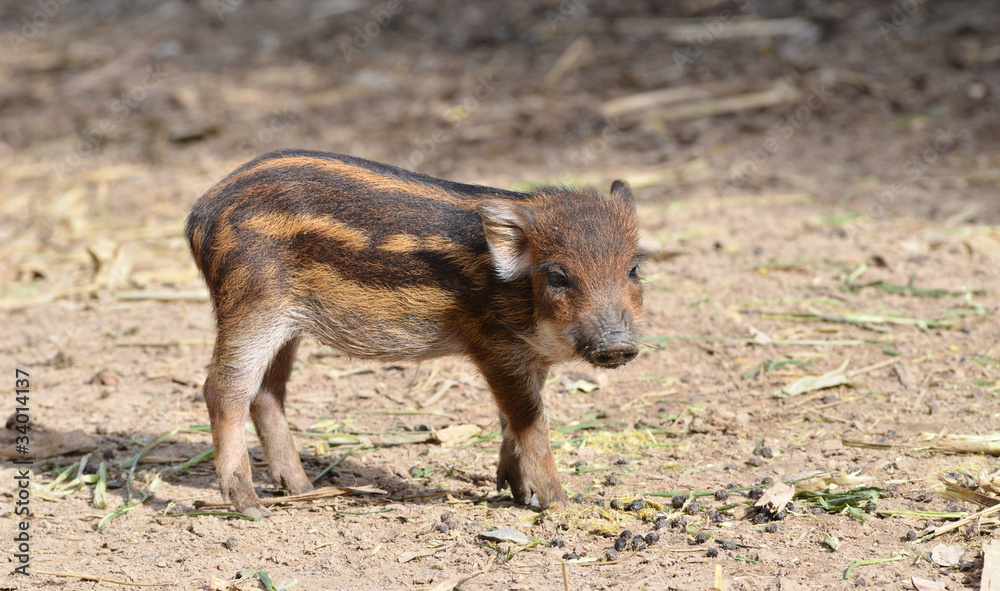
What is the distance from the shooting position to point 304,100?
11930 millimetres

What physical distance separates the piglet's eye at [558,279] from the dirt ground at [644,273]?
104cm

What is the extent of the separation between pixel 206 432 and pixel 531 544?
221 cm

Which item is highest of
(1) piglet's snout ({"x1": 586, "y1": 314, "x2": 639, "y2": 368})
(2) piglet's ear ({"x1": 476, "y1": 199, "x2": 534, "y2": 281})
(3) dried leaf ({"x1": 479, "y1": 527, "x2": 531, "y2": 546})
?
(2) piglet's ear ({"x1": 476, "y1": 199, "x2": 534, "y2": 281})

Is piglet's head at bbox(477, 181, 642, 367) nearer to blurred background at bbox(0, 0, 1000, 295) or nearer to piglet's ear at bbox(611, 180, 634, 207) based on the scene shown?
piglet's ear at bbox(611, 180, 634, 207)

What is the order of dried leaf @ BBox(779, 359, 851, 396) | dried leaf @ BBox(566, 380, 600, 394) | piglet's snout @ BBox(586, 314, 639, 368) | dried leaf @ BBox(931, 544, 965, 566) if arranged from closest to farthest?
dried leaf @ BBox(931, 544, 965, 566) < piglet's snout @ BBox(586, 314, 639, 368) < dried leaf @ BBox(779, 359, 851, 396) < dried leaf @ BBox(566, 380, 600, 394)

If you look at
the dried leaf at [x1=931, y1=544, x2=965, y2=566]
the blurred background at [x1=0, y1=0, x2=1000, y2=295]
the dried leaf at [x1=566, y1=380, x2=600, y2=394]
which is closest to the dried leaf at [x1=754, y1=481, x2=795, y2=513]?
the dried leaf at [x1=931, y1=544, x2=965, y2=566]

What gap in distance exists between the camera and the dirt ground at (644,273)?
419cm

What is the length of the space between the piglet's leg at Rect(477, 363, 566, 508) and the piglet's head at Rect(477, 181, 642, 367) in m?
0.20

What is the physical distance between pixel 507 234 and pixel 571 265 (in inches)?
12.5

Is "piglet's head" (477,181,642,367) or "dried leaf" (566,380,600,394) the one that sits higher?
"piglet's head" (477,181,642,367)

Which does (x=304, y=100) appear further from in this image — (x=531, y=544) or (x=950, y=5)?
(x=531, y=544)

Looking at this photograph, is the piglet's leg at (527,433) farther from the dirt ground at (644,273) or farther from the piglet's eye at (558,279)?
the piglet's eye at (558,279)

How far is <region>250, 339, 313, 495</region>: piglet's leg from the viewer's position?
15.9 feet

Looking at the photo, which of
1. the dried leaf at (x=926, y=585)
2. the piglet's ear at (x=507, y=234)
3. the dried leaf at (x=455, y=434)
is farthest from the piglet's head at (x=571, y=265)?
the dried leaf at (x=926, y=585)
